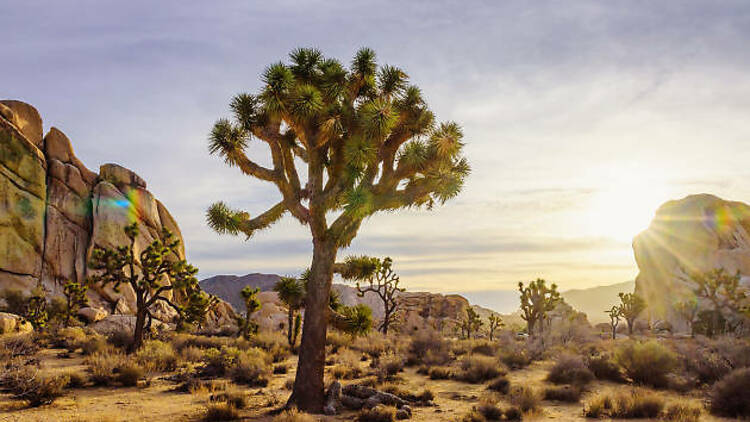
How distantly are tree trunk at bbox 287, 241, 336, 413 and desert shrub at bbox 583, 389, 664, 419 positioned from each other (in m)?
5.94

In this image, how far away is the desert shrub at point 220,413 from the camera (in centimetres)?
950

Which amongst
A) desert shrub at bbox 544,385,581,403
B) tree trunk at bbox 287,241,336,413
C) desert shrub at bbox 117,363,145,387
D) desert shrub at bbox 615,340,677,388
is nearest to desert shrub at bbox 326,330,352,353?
desert shrub at bbox 117,363,145,387

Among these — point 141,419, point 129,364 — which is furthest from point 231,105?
point 129,364

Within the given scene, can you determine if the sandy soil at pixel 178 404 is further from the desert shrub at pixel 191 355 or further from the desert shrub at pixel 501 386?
the desert shrub at pixel 191 355

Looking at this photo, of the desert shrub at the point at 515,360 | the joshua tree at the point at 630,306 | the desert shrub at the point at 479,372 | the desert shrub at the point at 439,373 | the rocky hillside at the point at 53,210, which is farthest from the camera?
the joshua tree at the point at 630,306

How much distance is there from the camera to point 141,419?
9.44 meters

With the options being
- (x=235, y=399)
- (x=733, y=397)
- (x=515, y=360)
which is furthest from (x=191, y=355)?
(x=733, y=397)

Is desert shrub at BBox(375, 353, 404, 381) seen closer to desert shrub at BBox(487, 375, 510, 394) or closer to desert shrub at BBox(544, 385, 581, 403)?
desert shrub at BBox(487, 375, 510, 394)

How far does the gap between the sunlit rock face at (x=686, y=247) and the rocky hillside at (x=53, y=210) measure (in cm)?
6149

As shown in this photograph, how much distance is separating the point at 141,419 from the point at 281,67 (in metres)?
7.97

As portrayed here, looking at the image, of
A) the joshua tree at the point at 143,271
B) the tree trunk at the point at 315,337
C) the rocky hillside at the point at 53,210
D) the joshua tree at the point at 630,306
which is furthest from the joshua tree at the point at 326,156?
the joshua tree at the point at 630,306

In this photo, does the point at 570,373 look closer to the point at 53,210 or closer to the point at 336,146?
the point at 336,146

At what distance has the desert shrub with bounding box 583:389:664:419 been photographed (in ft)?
32.5

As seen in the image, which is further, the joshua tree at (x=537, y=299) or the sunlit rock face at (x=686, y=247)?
A: the sunlit rock face at (x=686, y=247)
